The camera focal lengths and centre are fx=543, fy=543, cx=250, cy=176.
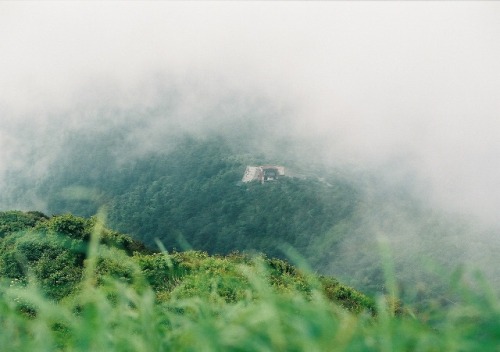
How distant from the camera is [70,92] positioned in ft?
552

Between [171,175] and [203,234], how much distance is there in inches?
1251

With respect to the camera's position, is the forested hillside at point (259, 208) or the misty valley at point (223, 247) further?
the forested hillside at point (259, 208)

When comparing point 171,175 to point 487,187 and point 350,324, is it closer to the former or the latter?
point 487,187

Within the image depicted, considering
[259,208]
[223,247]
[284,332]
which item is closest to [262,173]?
[259,208]

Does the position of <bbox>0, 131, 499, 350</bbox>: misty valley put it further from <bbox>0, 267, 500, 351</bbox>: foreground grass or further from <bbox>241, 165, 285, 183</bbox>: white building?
<bbox>241, 165, 285, 183</bbox>: white building

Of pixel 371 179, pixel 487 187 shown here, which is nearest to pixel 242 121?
pixel 371 179

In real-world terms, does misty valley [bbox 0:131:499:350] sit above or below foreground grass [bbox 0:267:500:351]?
above

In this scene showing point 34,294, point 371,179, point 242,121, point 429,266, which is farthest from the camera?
point 242,121

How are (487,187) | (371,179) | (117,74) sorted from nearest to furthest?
(371,179)
(487,187)
(117,74)

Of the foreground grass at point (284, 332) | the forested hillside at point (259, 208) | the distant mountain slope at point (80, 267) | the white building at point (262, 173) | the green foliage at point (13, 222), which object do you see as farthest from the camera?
the white building at point (262, 173)

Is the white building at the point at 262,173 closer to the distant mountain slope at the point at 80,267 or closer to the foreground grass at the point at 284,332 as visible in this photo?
the distant mountain slope at the point at 80,267

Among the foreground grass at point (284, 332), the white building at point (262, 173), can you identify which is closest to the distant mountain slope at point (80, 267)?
the foreground grass at point (284, 332)

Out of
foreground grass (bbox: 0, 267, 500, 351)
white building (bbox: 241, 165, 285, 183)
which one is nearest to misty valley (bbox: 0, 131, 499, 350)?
foreground grass (bbox: 0, 267, 500, 351)

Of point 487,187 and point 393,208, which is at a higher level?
point 487,187
